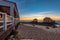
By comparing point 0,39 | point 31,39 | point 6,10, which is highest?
point 6,10

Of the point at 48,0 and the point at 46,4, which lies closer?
the point at 48,0

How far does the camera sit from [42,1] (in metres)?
24.0

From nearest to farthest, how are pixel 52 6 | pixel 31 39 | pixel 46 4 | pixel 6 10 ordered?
1. pixel 31 39
2. pixel 6 10
3. pixel 46 4
4. pixel 52 6

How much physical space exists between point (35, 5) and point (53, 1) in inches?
175

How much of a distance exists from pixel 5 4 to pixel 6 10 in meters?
3.41

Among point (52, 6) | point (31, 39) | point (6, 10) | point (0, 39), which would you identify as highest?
point (52, 6)

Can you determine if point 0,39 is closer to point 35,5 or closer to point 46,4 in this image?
point 46,4

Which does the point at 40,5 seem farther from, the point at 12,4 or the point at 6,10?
the point at 12,4

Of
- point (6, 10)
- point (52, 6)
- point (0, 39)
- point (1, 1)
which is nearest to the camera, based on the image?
point (0, 39)

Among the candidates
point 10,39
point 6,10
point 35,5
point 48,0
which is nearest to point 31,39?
point 10,39

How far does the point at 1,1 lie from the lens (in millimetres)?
10414

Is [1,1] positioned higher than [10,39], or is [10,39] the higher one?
[1,1]

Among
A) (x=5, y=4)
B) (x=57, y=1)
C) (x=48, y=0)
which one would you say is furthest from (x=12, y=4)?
(x=57, y=1)

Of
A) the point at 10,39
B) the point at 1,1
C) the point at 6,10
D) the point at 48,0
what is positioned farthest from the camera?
the point at 48,0
